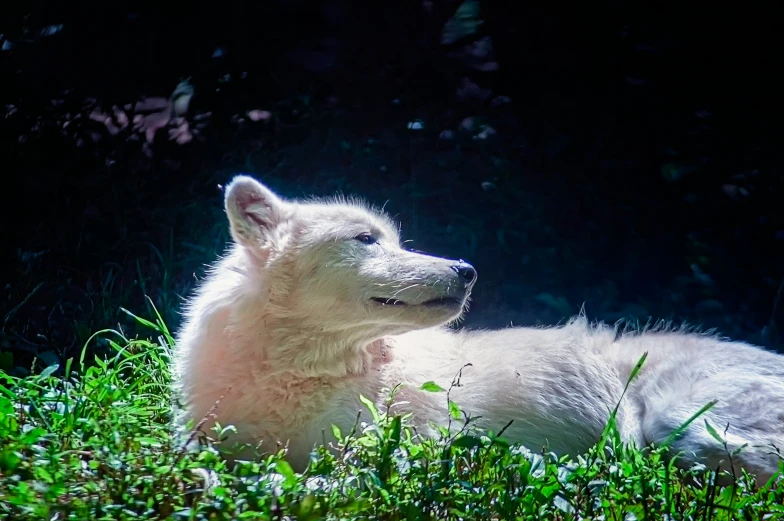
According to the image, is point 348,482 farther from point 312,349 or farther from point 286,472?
point 312,349

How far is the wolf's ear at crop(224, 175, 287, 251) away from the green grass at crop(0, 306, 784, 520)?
961mm

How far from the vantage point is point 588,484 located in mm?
2941

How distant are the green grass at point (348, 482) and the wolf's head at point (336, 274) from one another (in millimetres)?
563

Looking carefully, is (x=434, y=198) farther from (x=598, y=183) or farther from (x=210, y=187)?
(x=210, y=187)

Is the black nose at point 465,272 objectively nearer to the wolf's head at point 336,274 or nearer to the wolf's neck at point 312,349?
the wolf's head at point 336,274

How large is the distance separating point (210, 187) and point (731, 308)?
3.77m

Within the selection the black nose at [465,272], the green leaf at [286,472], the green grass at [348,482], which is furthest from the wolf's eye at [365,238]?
the green leaf at [286,472]

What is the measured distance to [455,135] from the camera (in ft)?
20.3

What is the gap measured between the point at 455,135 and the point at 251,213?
2.57 metres

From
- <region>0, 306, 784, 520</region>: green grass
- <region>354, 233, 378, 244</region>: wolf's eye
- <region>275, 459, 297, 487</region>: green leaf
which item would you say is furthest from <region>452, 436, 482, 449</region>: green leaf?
<region>354, 233, 378, 244</region>: wolf's eye

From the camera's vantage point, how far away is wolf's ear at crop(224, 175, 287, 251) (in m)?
3.90

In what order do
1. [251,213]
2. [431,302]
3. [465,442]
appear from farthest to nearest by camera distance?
[251,213]
[431,302]
[465,442]

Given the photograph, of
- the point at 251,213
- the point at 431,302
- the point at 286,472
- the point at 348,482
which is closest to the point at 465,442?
the point at 348,482

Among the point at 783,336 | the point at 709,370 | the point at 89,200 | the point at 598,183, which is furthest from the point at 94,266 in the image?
the point at 783,336
